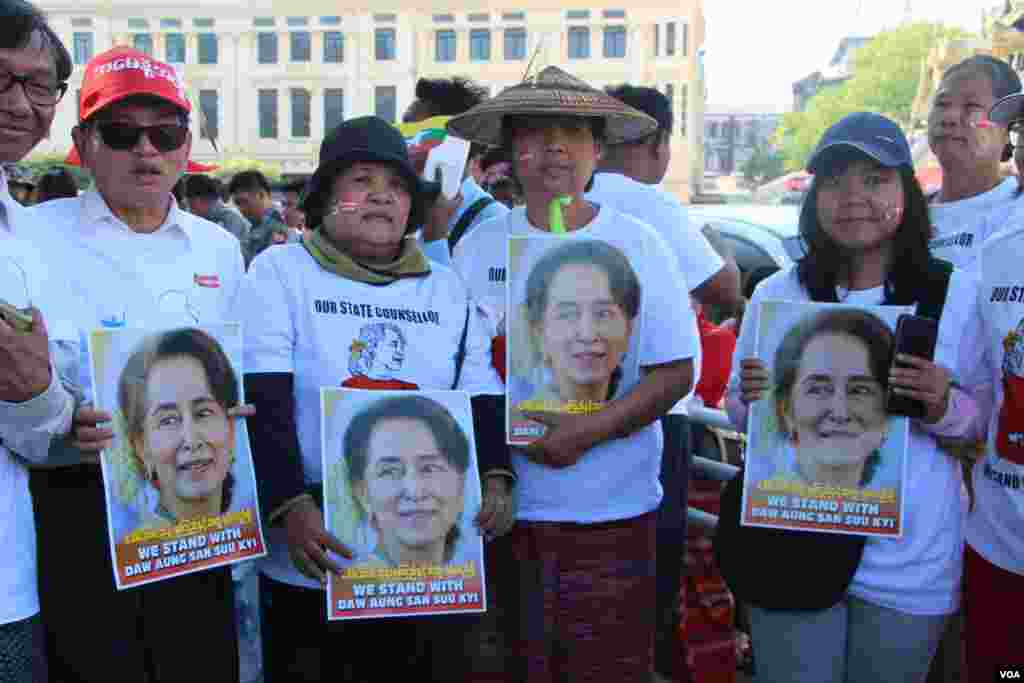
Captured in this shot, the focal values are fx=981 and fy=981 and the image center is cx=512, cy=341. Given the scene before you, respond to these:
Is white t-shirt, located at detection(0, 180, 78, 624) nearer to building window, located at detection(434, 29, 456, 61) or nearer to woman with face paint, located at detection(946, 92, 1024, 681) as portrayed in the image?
woman with face paint, located at detection(946, 92, 1024, 681)

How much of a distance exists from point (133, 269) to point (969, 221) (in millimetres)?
2865

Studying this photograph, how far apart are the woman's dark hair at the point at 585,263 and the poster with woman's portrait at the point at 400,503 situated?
1.11 feet

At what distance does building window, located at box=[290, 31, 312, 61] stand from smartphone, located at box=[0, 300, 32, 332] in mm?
57481

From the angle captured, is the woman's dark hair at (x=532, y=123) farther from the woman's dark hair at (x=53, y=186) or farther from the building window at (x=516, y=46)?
the building window at (x=516, y=46)

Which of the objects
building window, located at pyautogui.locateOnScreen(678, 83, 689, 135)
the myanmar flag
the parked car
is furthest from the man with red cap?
building window, located at pyautogui.locateOnScreen(678, 83, 689, 135)

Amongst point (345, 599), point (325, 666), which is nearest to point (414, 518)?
point (345, 599)

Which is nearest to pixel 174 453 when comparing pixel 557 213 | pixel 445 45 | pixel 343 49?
pixel 557 213

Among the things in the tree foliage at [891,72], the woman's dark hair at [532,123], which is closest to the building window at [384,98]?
the tree foliage at [891,72]

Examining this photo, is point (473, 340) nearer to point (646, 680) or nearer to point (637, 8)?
point (646, 680)

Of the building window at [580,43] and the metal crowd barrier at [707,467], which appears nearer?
the metal crowd barrier at [707,467]

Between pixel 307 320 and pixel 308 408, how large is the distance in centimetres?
22

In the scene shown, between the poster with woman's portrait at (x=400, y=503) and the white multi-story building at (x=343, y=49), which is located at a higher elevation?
the white multi-story building at (x=343, y=49)

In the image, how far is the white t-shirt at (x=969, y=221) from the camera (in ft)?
11.2

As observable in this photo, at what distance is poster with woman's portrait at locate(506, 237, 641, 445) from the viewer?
102 inches
